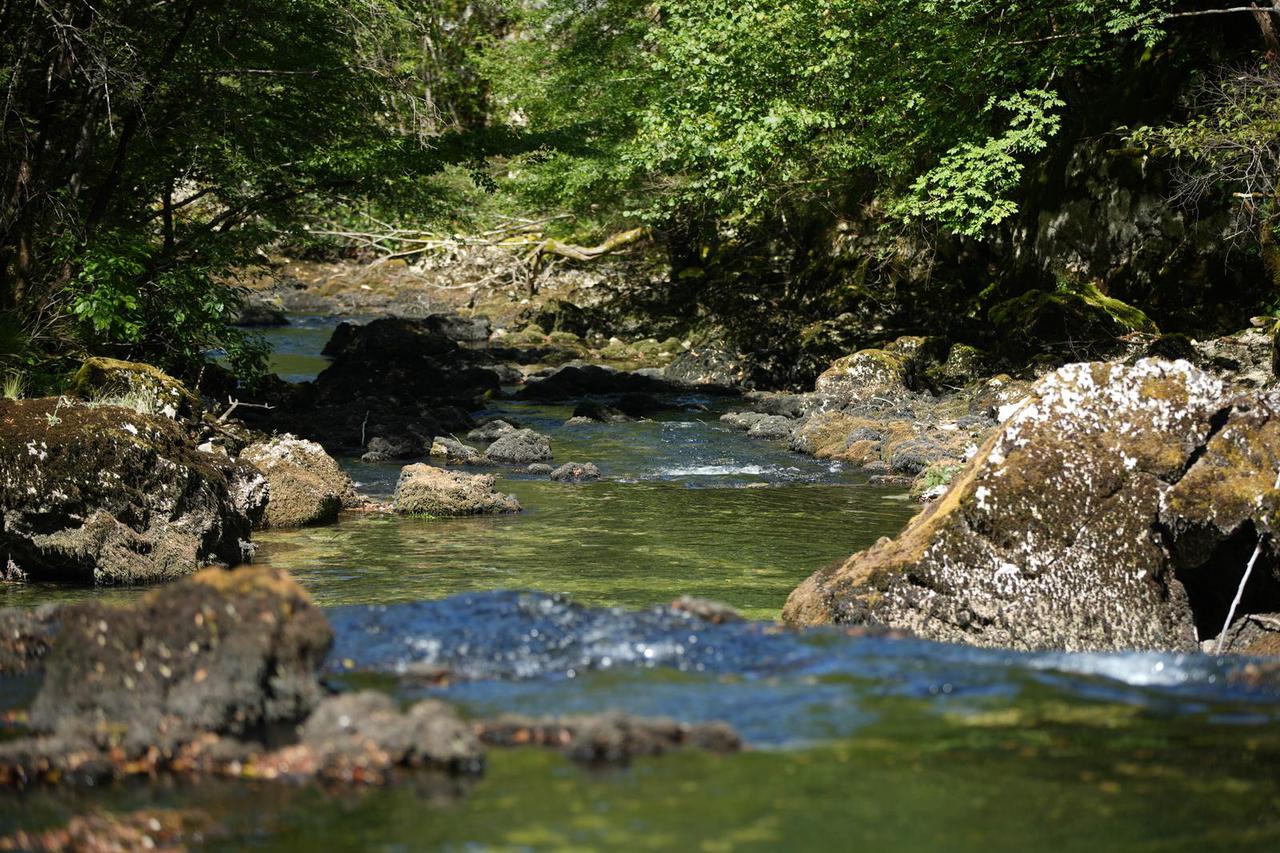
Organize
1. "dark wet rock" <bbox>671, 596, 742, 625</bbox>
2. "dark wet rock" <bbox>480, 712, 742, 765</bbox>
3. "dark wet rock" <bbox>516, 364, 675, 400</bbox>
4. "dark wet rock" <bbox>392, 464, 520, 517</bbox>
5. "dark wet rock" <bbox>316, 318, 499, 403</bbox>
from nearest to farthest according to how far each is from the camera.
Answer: "dark wet rock" <bbox>480, 712, 742, 765</bbox>
"dark wet rock" <bbox>671, 596, 742, 625</bbox>
"dark wet rock" <bbox>392, 464, 520, 517</bbox>
"dark wet rock" <bbox>316, 318, 499, 403</bbox>
"dark wet rock" <bbox>516, 364, 675, 400</bbox>

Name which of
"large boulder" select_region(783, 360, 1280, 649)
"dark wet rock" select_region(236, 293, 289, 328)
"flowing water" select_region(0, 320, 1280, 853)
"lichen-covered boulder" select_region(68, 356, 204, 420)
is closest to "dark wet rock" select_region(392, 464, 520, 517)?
"lichen-covered boulder" select_region(68, 356, 204, 420)

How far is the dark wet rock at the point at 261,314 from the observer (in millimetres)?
36069

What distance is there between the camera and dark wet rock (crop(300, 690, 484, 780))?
5.24 metres

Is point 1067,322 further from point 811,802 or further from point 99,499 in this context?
point 811,802

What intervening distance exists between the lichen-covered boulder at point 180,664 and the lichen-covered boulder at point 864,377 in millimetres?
18705

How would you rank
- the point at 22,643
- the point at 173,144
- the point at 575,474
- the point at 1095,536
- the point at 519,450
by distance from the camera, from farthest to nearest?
1. the point at 519,450
2. the point at 173,144
3. the point at 575,474
4. the point at 1095,536
5. the point at 22,643

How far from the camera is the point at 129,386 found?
1274 centimetres

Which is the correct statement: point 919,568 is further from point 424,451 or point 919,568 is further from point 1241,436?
point 424,451

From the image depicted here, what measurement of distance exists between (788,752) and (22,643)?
4.16 m

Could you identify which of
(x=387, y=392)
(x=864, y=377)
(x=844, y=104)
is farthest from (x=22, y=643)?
(x=844, y=104)

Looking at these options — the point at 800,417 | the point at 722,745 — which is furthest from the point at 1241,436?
the point at 800,417

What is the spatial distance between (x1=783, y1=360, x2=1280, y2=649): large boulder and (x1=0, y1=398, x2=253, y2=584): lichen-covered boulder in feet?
18.6

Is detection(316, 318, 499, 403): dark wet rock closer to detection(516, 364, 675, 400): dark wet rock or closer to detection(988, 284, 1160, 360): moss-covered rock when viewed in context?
detection(516, 364, 675, 400): dark wet rock

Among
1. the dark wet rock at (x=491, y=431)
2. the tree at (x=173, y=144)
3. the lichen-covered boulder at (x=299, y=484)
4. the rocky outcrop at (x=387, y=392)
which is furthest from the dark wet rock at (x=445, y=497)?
the dark wet rock at (x=491, y=431)
